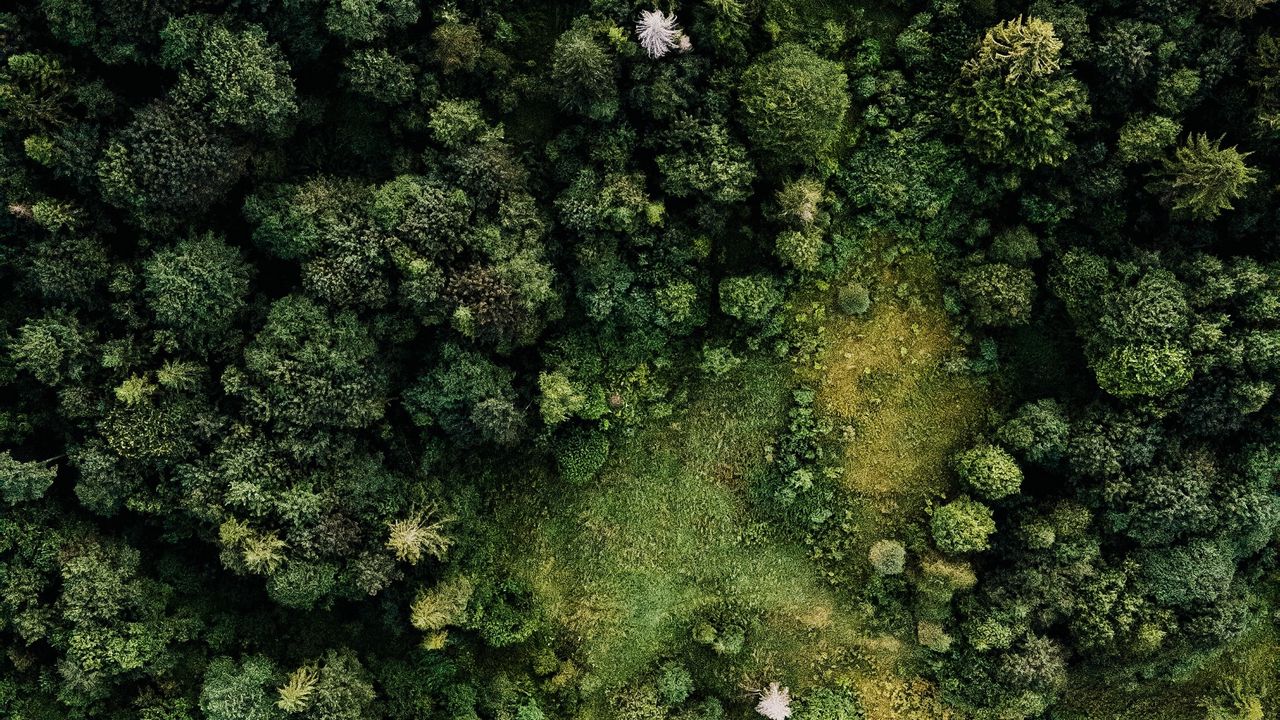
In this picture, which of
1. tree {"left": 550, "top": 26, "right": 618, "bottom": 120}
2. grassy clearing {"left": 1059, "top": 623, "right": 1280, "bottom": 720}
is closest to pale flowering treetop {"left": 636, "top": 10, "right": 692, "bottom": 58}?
tree {"left": 550, "top": 26, "right": 618, "bottom": 120}

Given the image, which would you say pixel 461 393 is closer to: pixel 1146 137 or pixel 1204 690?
pixel 1146 137

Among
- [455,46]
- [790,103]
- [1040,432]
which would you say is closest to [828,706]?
[1040,432]

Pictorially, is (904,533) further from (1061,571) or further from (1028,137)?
(1028,137)

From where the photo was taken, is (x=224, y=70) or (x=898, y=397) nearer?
(x=224, y=70)

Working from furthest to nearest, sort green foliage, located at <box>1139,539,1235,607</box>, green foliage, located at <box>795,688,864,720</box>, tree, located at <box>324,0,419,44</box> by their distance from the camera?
green foliage, located at <box>795,688,864,720</box>, green foliage, located at <box>1139,539,1235,607</box>, tree, located at <box>324,0,419,44</box>

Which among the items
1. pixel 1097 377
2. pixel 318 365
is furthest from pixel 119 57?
pixel 1097 377

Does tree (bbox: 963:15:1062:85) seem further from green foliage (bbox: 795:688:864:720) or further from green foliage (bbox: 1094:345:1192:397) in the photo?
green foliage (bbox: 795:688:864:720)
